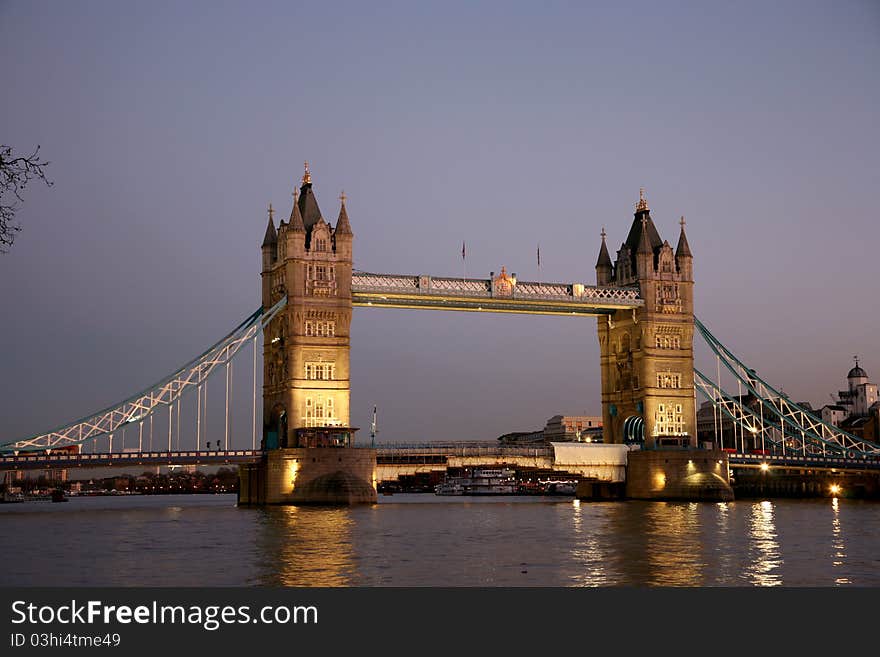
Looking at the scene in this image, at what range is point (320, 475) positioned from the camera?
75250 mm

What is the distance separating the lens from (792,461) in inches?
3703

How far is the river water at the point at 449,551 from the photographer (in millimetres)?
30750

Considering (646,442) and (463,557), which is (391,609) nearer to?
(463,557)

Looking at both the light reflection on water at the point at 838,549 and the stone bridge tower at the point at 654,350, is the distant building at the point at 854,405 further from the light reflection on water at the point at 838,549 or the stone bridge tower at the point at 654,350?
the light reflection on water at the point at 838,549

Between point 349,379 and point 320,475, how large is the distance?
8570mm

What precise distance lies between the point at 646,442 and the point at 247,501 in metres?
32.2

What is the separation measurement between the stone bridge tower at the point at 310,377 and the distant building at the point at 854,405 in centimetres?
7979

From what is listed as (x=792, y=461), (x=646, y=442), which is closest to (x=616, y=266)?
(x=646, y=442)

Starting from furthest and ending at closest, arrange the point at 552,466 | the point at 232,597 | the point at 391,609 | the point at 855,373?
the point at 855,373
the point at 552,466
the point at 232,597
the point at 391,609

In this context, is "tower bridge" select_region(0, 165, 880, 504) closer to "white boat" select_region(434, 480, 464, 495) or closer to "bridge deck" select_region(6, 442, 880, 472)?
"bridge deck" select_region(6, 442, 880, 472)

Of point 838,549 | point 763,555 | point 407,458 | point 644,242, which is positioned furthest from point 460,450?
point 763,555

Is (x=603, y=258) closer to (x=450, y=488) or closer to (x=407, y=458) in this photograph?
(x=407, y=458)

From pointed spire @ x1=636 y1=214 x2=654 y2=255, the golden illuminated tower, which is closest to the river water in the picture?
the golden illuminated tower

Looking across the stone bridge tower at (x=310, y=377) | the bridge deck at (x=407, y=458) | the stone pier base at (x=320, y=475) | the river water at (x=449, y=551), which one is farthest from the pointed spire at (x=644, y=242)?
the river water at (x=449, y=551)
